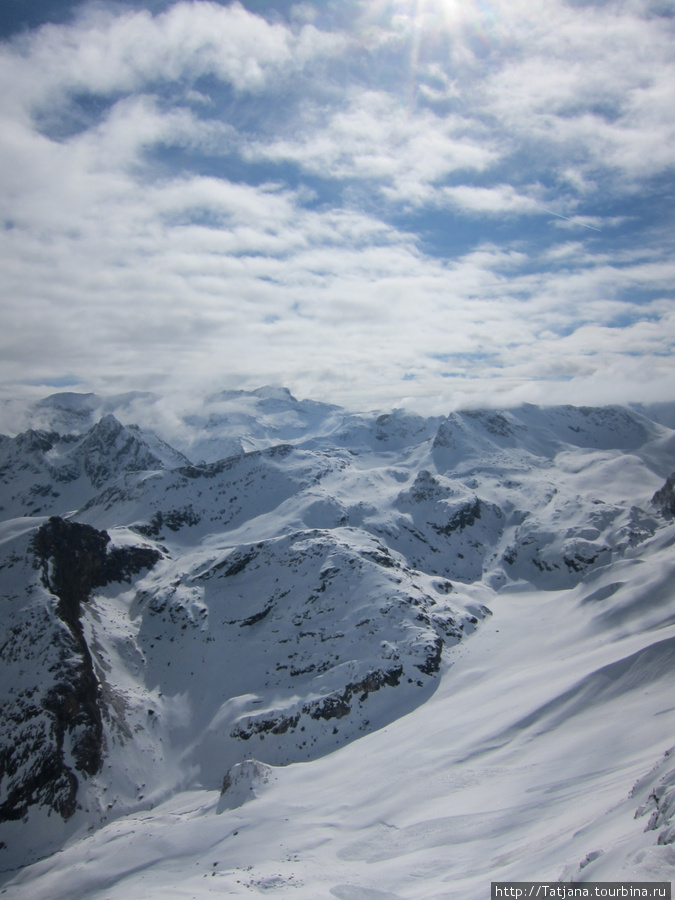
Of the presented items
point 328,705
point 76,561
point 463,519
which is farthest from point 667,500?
point 76,561

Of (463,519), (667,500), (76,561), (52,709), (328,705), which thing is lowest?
(328,705)

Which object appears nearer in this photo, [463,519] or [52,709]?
[52,709]

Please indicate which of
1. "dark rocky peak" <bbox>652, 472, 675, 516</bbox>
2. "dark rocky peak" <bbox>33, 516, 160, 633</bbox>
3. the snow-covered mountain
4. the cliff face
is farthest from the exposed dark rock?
the cliff face

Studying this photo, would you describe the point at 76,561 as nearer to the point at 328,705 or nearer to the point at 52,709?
the point at 52,709

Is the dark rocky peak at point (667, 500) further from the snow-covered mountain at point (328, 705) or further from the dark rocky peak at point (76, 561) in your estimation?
the dark rocky peak at point (76, 561)

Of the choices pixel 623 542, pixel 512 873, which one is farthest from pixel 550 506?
pixel 512 873

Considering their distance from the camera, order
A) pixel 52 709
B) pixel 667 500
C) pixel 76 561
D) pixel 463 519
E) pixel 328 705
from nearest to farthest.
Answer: pixel 52 709 → pixel 328 705 → pixel 76 561 → pixel 667 500 → pixel 463 519

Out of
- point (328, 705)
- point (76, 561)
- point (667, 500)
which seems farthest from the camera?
point (667, 500)

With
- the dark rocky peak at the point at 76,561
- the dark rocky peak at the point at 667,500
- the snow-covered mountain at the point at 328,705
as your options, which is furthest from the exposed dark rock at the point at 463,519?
the dark rocky peak at the point at 76,561
